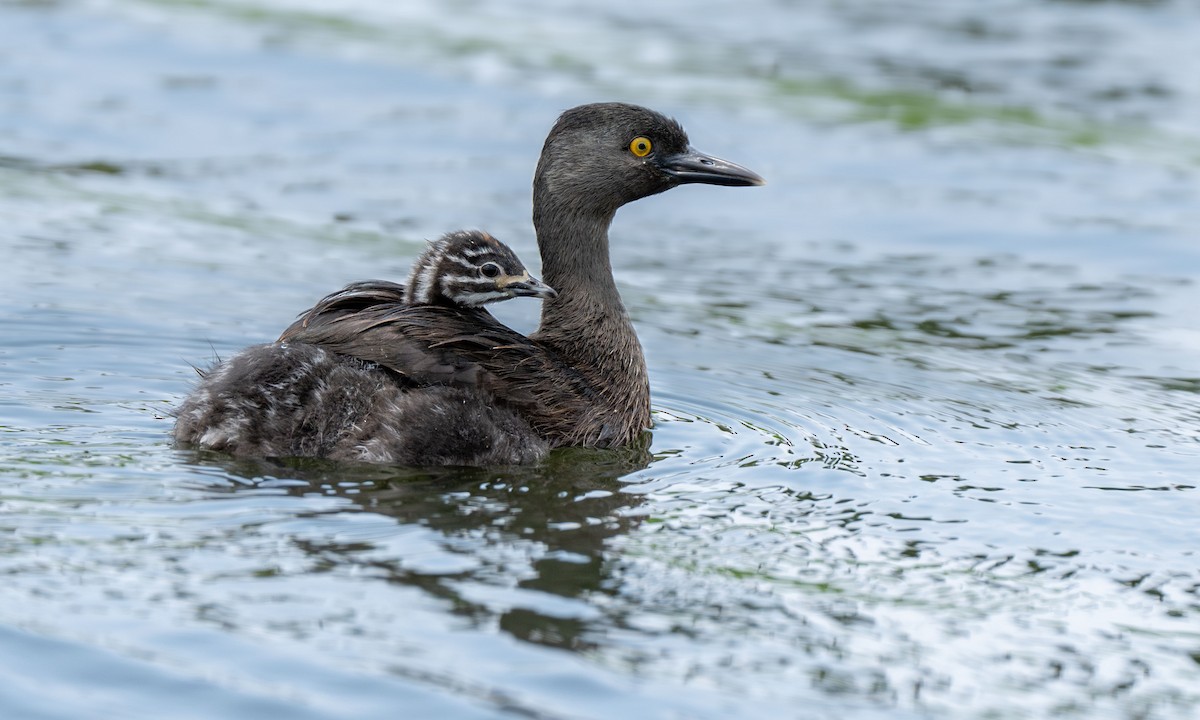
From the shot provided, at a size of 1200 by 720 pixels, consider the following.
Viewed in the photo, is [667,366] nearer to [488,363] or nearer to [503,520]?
[488,363]

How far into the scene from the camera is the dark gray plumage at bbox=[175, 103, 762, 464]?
816 cm

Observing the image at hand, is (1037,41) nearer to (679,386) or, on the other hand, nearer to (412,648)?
(679,386)

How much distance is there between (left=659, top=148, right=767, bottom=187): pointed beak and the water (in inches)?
49.3

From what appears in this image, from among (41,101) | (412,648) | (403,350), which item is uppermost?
(41,101)

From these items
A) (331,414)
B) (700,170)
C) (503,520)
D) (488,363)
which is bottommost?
(503,520)

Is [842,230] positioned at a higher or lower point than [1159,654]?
higher

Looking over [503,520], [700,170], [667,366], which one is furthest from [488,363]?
[667,366]

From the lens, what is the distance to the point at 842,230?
1477cm

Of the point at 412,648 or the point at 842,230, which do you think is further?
the point at 842,230

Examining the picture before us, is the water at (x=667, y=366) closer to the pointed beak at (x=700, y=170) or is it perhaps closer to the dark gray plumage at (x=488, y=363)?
the dark gray plumage at (x=488, y=363)

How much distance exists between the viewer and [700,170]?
9.72 meters

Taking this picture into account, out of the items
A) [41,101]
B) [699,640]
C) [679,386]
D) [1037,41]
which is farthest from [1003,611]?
[1037,41]

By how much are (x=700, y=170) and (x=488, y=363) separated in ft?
6.19

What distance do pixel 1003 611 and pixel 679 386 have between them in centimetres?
380
